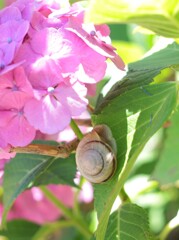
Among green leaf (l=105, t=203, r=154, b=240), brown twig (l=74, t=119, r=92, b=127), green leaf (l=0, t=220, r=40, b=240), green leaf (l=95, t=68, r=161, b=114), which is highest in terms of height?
green leaf (l=95, t=68, r=161, b=114)

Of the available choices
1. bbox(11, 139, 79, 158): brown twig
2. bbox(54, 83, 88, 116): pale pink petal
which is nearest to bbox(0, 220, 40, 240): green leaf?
bbox(11, 139, 79, 158): brown twig

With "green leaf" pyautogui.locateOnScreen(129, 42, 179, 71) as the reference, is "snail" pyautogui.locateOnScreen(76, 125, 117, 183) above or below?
below

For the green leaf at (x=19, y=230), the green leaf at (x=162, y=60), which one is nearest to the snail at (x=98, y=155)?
the green leaf at (x=162, y=60)

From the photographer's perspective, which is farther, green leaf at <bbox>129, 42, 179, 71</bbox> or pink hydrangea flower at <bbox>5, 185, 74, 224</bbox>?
pink hydrangea flower at <bbox>5, 185, 74, 224</bbox>

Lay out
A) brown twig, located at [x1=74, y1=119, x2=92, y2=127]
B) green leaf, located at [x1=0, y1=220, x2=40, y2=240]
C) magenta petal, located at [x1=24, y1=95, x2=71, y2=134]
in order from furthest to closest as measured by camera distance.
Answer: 1. green leaf, located at [x1=0, y1=220, x2=40, y2=240]
2. brown twig, located at [x1=74, y1=119, x2=92, y2=127]
3. magenta petal, located at [x1=24, y1=95, x2=71, y2=134]

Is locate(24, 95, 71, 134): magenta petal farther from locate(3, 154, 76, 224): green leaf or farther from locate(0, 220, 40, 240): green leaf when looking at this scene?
locate(0, 220, 40, 240): green leaf

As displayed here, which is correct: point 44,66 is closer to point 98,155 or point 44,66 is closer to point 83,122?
point 98,155

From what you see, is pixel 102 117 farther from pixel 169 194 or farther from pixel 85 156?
pixel 169 194

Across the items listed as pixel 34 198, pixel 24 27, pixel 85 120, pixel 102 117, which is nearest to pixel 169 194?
pixel 34 198
